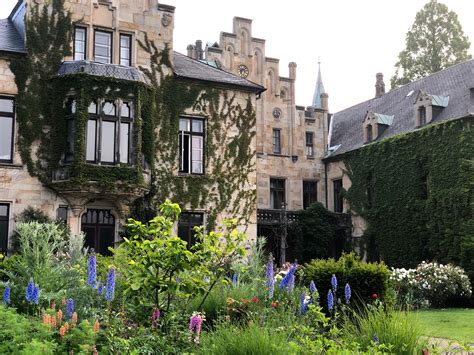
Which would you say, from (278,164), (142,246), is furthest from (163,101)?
(142,246)

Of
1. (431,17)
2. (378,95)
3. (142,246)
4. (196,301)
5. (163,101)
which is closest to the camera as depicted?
(142,246)

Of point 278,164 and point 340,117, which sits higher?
point 340,117

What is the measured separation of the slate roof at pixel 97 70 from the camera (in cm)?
1973

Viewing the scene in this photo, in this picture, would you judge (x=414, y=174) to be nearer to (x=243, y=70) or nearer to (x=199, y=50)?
(x=243, y=70)

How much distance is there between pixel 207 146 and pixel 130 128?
11.4 feet

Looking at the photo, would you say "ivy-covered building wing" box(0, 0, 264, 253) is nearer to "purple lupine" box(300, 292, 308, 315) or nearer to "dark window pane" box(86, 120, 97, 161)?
"dark window pane" box(86, 120, 97, 161)

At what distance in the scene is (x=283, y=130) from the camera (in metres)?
30.7

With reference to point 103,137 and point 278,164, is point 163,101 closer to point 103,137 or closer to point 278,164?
point 103,137

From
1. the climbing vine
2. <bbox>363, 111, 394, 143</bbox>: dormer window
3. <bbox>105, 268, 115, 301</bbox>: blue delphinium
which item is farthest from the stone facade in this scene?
<bbox>105, 268, 115, 301</bbox>: blue delphinium

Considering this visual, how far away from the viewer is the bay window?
2228 centimetres

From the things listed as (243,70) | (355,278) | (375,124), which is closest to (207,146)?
(243,70)

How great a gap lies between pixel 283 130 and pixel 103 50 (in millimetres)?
12381

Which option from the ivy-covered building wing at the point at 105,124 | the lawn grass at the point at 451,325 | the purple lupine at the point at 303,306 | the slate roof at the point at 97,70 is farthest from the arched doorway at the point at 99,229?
the purple lupine at the point at 303,306

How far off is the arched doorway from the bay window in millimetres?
3519
